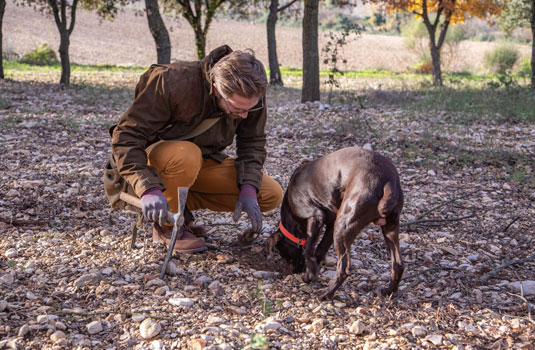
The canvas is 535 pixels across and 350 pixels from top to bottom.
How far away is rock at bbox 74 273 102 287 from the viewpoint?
3.53 m

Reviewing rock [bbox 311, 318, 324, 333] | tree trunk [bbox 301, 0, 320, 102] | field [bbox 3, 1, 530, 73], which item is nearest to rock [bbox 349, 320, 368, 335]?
rock [bbox 311, 318, 324, 333]

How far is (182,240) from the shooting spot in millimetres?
4109

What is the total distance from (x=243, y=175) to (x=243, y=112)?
2.11 ft

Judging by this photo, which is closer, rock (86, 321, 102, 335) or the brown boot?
rock (86, 321, 102, 335)

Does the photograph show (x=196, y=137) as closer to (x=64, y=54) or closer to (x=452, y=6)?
(x=64, y=54)

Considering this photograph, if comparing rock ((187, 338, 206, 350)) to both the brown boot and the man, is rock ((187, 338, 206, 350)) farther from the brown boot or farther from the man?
the brown boot

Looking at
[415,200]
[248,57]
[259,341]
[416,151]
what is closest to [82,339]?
[259,341]

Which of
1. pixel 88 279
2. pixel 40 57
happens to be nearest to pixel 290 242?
pixel 88 279

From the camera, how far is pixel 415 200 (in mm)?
5617

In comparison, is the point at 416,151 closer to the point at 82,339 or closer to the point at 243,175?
the point at 243,175

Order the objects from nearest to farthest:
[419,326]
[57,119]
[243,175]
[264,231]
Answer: [419,326] < [243,175] < [264,231] < [57,119]

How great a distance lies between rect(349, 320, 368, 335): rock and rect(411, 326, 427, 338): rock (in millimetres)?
280

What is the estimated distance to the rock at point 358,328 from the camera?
308 cm

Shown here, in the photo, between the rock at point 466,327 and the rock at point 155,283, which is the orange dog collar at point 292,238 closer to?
the rock at point 155,283
